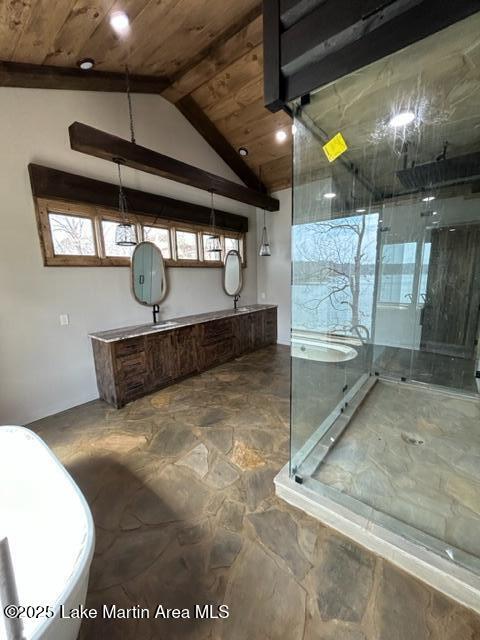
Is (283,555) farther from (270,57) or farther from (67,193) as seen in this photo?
(67,193)

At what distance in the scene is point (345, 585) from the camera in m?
1.28

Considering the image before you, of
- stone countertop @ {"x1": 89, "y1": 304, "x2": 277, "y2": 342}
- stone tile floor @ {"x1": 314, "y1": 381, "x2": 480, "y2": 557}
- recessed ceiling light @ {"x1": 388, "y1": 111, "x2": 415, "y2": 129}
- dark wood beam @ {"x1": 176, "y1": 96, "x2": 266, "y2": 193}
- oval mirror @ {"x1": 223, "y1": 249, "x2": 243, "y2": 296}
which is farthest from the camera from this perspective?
oval mirror @ {"x1": 223, "y1": 249, "x2": 243, "y2": 296}

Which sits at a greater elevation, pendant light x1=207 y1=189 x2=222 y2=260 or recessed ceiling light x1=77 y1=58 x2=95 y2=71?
recessed ceiling light x1=77 y1=58 x2=95 y2=71

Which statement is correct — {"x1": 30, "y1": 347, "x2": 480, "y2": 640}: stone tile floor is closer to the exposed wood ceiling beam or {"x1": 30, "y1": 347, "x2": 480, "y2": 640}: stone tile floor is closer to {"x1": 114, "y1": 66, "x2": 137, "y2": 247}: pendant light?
{"x1": 114, "y1": 66, "x2": 137, "y2": 247}: pendant light

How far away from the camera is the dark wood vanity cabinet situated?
9.87 feet

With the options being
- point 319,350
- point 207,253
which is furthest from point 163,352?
point 319,350

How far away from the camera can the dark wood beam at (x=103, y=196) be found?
2.68 m

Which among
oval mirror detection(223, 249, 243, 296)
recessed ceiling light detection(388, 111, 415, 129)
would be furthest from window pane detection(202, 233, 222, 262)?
recessed ceiling light detection(388, 111, 415, 129)

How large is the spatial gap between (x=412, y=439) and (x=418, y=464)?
315mm

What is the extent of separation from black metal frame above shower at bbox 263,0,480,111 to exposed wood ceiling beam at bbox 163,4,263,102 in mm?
1818

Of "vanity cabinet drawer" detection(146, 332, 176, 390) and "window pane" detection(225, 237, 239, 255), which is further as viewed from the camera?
"window pane" detection(225, 237, 239, 255)

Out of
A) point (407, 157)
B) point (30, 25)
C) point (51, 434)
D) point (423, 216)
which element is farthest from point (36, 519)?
point (423, 216)

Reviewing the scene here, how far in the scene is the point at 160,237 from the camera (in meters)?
3.80

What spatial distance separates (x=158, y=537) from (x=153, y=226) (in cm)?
339
